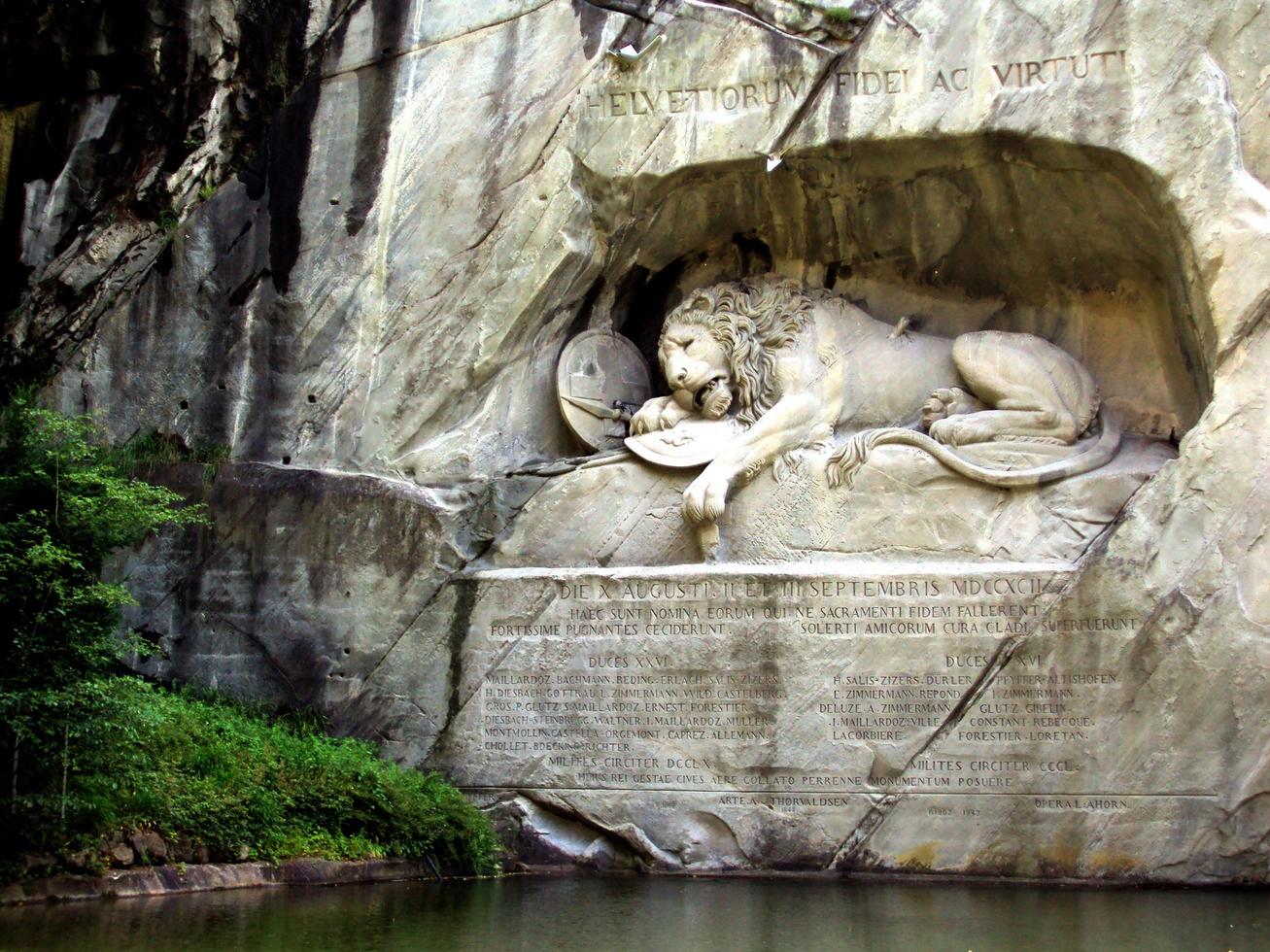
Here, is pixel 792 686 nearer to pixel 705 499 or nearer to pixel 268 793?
pixel 705 499

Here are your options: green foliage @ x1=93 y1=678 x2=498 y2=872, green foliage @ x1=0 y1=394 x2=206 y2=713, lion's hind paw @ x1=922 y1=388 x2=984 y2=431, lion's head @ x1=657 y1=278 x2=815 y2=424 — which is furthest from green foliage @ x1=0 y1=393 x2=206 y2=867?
lion's hind paw @ x1=922 y1=388 x2=984 y2=431

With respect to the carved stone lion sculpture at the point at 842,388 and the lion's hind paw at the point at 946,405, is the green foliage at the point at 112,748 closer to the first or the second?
the carved stone lion sculpture at the point at 842,388

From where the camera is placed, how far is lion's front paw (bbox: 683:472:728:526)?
10336mm

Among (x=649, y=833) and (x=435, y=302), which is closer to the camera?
(x=649, y=833)

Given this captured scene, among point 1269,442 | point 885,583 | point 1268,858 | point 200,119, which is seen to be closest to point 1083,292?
point 1269,442

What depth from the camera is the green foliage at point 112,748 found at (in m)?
7.77

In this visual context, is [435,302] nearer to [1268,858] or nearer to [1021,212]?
[1021,212]

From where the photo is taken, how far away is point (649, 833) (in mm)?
9938

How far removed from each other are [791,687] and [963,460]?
1.93 metres

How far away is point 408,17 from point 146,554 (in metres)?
4.43

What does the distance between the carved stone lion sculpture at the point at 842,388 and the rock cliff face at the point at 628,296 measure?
0.35 m

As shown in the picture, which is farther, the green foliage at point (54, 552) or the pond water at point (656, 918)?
the green foliage at point (54, 552)

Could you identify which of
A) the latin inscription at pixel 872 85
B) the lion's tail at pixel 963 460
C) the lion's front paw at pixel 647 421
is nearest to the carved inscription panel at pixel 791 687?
the lion's tail at pixel 963 460

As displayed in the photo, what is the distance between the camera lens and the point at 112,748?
317 inches
